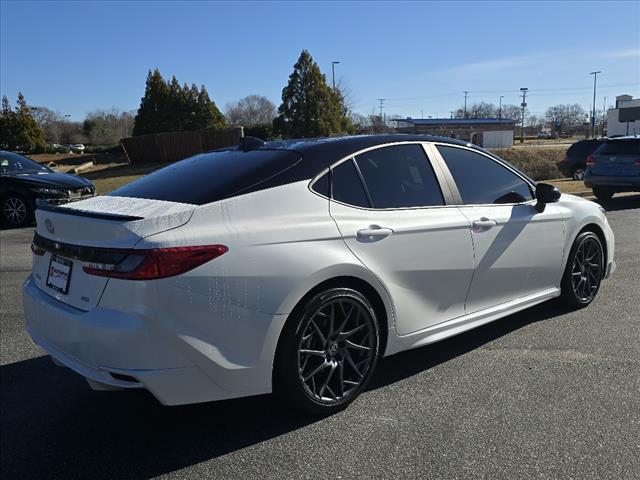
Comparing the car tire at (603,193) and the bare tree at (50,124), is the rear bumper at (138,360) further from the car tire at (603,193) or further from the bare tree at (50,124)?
the bare tree at (50,124)

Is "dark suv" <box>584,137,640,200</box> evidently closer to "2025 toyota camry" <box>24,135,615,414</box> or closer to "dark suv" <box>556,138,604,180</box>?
"dark suv" <box>556,138,604,180</box>

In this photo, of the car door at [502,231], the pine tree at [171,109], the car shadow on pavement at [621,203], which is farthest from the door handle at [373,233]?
the pine tree at [171,109]

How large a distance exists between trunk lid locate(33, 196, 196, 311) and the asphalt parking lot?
0.80 m

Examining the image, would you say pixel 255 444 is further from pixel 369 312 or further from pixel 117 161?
pixel 117 161

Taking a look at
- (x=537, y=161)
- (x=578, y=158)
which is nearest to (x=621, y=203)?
(x=578, y=158)

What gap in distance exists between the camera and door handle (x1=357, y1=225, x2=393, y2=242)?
3359 mm

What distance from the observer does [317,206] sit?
3291 millimetres

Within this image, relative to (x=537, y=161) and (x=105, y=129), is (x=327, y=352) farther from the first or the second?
(x=105, y=129)

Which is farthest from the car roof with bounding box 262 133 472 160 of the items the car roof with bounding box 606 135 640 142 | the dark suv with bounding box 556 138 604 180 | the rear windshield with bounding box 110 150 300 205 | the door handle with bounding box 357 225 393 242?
the dark suv with bounding box 556 138 604 180

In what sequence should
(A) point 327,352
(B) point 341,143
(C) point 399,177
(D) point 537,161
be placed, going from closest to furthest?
1. (A) point 327,352
2. (B) point 341,143
3. (C) point 399,177
4. (D) point 537,161

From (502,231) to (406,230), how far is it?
989 mm

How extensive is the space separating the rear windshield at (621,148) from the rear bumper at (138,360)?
40.8 ft

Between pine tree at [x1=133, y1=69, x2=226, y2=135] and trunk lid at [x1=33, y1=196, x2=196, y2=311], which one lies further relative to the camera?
pine tree at [x1=133, y1=69, x2=226, y2=135]

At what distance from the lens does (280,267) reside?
9.75 feet
